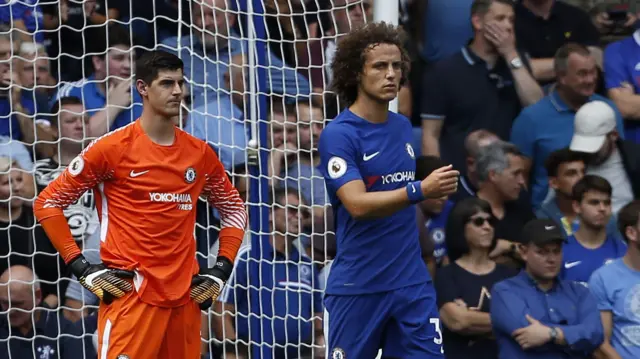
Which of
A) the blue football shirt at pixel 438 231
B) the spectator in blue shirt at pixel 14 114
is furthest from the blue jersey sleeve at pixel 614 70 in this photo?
the spectator in blue shirt at pixel 14 114

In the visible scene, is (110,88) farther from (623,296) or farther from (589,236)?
(623,296)

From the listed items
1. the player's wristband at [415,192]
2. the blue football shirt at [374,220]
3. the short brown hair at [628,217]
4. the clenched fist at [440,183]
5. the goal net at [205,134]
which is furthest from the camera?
the goal net at [205,134]

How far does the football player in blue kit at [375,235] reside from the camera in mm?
5496

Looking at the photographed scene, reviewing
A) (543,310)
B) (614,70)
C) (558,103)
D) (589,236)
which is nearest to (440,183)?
(543,310)

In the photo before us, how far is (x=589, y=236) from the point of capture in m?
7.32

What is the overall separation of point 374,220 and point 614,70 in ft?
10.8

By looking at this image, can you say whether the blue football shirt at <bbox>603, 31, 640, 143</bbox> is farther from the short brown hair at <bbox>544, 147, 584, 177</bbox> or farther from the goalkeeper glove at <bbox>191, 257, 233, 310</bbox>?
the goalkeeper glove at <bbox>191, 257, 233, 310</bbox>

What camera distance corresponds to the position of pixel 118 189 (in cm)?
573

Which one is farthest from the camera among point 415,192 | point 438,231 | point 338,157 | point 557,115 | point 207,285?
point 557,115

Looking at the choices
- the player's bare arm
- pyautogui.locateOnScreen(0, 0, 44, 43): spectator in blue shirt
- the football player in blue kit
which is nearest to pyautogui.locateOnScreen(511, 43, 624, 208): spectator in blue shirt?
the football player in blue kit

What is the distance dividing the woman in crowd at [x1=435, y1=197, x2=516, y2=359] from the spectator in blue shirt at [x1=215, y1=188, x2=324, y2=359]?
100 centimetres

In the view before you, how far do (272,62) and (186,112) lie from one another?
0.65m

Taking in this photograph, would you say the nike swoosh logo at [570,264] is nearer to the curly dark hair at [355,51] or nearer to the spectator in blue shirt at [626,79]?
the spectator in blue shirt at [626,79]

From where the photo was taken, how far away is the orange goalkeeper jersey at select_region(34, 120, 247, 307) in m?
5.69
